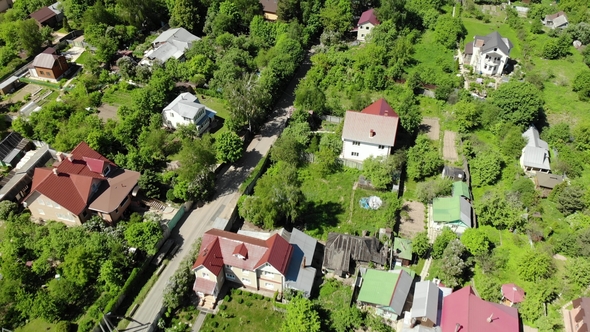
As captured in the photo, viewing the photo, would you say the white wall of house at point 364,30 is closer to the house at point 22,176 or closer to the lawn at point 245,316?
the house at point 22,176

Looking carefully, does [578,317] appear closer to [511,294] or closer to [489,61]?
[511,294]

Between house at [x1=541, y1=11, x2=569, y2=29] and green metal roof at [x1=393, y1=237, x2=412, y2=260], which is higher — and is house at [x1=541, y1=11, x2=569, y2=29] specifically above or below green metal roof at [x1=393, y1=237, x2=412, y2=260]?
below

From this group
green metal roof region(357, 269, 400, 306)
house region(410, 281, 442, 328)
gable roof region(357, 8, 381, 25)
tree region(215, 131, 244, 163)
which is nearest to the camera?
house region(410, 281, 442, 328)

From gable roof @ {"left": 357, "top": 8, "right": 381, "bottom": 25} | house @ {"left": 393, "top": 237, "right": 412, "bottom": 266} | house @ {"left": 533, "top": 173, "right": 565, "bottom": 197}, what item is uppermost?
gable roof @ {"left": 357, "top": 8, "right": 381, "bottom": 25}

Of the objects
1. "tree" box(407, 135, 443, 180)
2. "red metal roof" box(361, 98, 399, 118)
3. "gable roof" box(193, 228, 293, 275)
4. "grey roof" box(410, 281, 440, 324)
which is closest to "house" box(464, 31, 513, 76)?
"red metal roof" box(361, 98, 399, 118)

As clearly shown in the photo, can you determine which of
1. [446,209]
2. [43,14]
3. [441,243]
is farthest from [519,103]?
[43,14]

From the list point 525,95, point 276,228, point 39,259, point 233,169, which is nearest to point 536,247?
point 525,95

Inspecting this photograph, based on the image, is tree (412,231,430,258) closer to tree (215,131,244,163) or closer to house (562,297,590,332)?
house (562,297,590,332)
